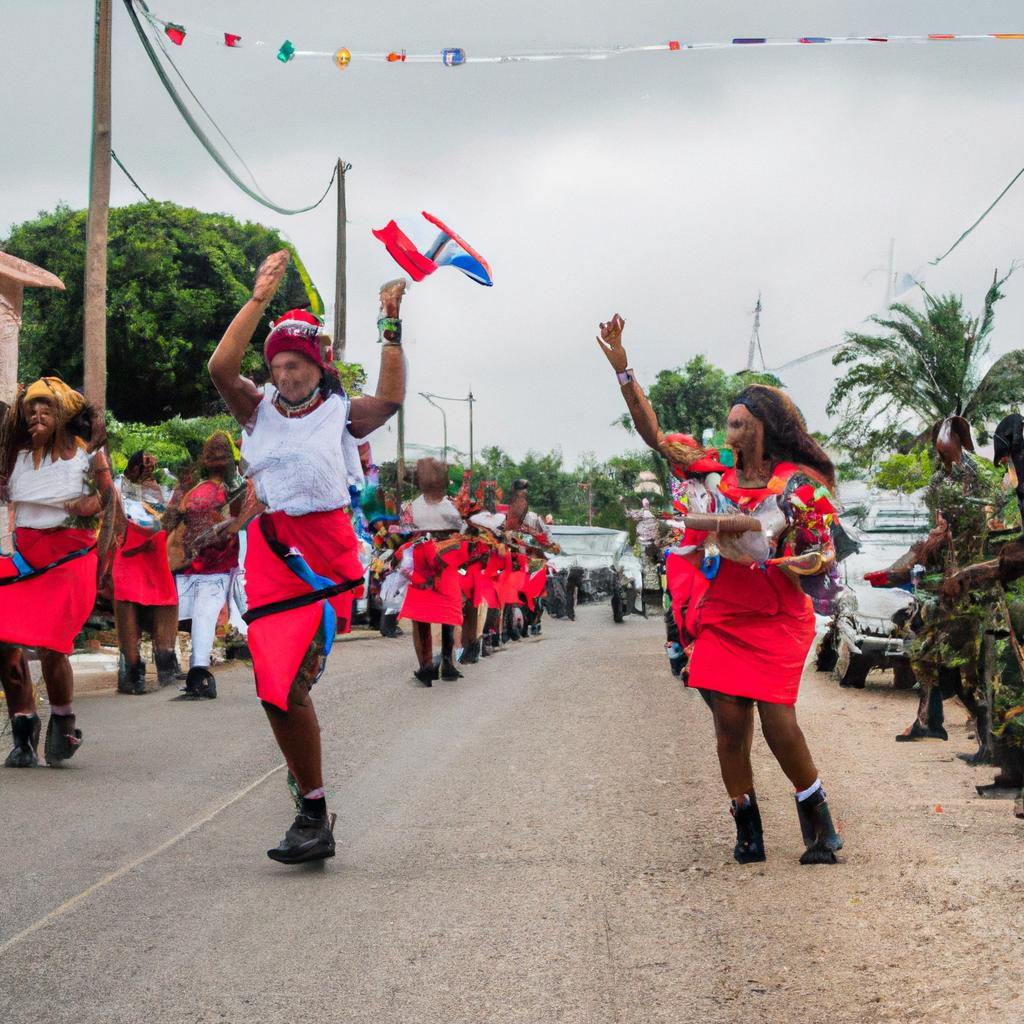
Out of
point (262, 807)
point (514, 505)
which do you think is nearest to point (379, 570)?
point (514, 505)

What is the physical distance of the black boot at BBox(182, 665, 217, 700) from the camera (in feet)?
37.5

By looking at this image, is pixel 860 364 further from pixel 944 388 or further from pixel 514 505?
pixel 514 505

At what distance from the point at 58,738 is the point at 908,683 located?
8295 millimetres

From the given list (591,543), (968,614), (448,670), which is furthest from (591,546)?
(968,614)

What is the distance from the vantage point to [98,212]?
50.6 ft

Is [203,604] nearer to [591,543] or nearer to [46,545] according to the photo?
[46,545]

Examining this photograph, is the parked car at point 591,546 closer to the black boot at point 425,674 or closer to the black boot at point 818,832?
the black boot at point 425,674

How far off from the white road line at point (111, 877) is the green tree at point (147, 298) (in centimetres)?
2449

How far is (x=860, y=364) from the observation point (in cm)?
2938

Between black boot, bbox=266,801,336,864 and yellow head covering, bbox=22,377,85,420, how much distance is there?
3.26m

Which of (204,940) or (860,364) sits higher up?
(860,364)

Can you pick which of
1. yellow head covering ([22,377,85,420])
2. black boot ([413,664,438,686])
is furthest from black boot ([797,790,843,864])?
black boot ([413,664,438,686])

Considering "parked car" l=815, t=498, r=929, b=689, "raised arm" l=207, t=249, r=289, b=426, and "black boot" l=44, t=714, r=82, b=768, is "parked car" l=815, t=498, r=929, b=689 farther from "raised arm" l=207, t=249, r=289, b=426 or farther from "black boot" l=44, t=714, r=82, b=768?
"raised arm" l=207, t=249, r=289, b=426

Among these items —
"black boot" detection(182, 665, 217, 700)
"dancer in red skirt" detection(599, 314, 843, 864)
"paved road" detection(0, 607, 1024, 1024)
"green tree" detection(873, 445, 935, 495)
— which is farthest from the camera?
"green tree" detection(873, 445, 935, 495)
